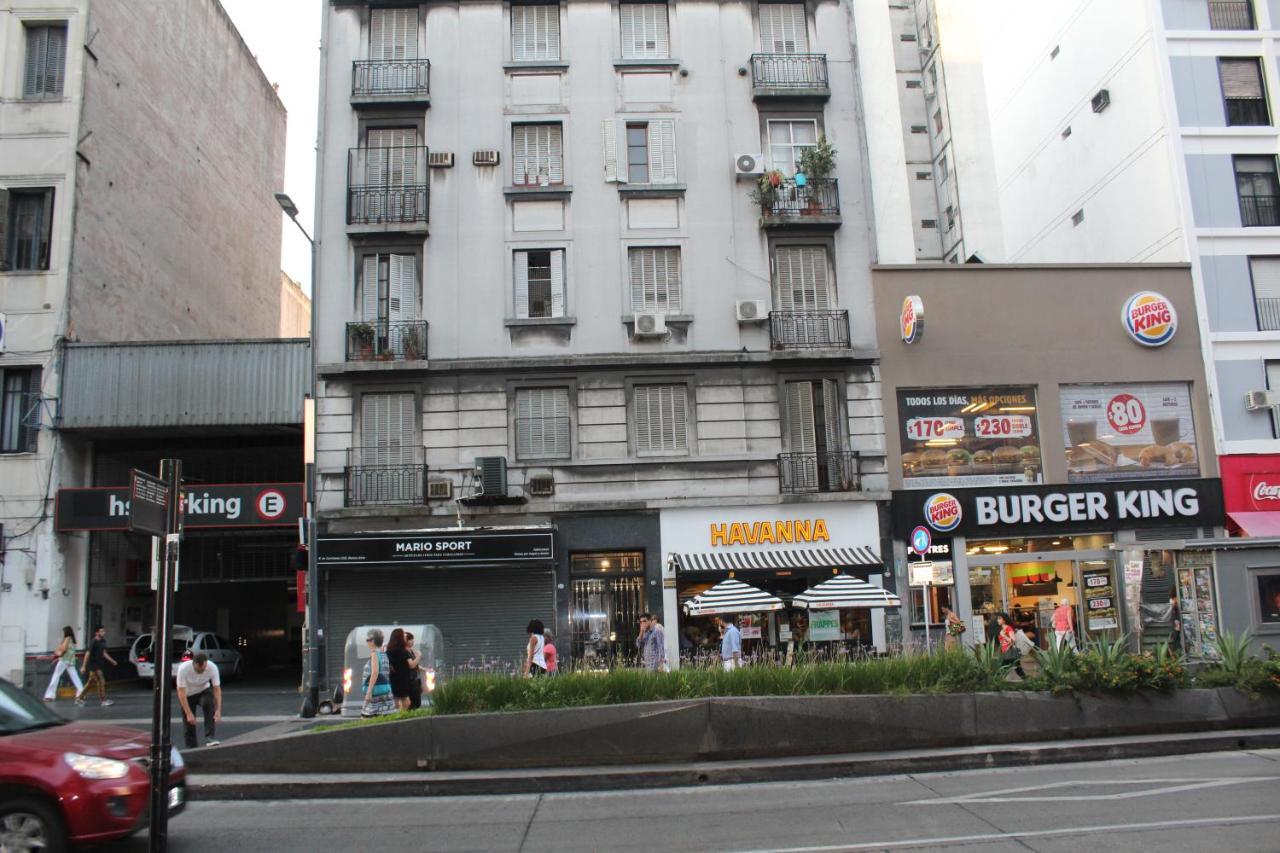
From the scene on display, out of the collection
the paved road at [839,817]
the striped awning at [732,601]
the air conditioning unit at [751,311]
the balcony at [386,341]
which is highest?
the air conditioning unit at [751,311]

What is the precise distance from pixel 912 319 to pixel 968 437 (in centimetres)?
315

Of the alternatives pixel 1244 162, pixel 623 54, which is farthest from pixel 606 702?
pixel 1244 162

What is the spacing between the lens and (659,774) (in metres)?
11.4

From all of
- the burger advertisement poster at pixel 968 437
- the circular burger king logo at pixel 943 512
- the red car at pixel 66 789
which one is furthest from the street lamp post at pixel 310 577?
the circular burger king logo at pixel 943 512

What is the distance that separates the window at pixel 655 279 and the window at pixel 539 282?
1.70m

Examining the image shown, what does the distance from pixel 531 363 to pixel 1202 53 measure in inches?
734

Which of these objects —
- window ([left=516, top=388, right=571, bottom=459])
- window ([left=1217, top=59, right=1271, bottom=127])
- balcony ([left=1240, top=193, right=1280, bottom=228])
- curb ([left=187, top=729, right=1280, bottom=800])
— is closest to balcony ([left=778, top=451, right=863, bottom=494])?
window ([left=516, top=388, right=571, bottom=459])

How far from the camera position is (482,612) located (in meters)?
22.1

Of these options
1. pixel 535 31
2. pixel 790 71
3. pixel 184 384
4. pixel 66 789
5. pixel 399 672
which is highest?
pixel 535 31

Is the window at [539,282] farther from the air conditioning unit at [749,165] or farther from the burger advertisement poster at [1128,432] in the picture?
the burger advertisement poster at [1128,432]

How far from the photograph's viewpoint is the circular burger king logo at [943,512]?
74.0 ft

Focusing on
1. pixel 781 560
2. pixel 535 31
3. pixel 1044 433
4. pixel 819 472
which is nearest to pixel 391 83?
pixel 535 31

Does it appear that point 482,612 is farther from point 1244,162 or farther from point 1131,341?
point 1244,162

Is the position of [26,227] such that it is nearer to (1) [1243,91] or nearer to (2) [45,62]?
(2) [45,62]
